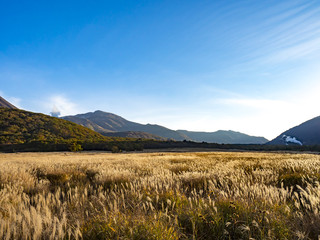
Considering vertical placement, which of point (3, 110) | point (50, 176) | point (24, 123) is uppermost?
point (3, 110)

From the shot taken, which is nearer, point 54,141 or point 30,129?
point 54,141

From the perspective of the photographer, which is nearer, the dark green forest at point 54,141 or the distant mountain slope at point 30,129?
the dark green forest at point 54,141

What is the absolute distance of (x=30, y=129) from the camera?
9062 cm

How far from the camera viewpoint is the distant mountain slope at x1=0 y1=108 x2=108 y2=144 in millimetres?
77500

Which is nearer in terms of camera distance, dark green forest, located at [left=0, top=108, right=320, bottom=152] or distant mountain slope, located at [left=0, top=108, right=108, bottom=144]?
dark green forest, located at [left=0, top=108, right=320, bottom=152]

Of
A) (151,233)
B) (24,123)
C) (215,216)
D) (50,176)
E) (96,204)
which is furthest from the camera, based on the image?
(24,123)

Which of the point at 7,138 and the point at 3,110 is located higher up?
the point at 3,110

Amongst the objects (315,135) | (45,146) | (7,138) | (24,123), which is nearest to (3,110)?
(24,123)

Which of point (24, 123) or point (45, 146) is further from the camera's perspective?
point (24, 123)

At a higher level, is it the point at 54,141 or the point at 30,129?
the point at 30,129

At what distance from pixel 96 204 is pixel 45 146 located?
6802 cm

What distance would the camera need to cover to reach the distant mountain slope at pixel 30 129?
77.5 m

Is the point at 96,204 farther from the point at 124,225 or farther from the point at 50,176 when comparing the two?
the point at 50,176

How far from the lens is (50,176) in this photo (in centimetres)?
691
